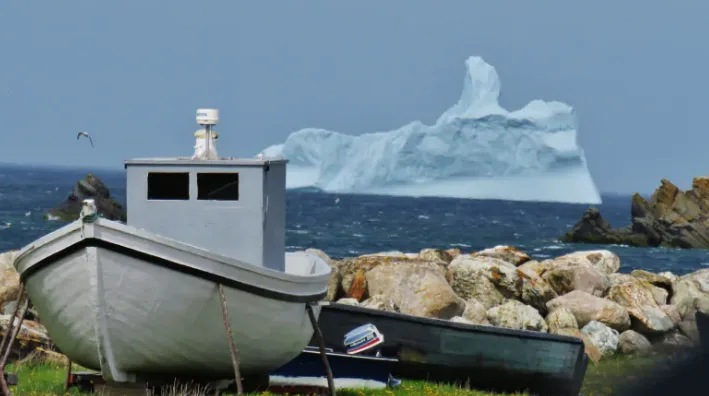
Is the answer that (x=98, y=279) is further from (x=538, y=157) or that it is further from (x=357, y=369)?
(x=538, y=157)

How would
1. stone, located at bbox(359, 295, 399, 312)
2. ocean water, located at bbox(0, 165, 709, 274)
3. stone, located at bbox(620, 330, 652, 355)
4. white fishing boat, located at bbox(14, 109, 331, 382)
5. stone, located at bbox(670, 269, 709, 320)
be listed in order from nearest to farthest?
white fishing boat, located at bbox(14, 109, 331, 382), stone, located at bbox(359, 295, 399, 312), stone, located at bbox(620, 330, 652, 355), stone, located at bbox(670, 269, 709, 320), ocean water, located at bbox(0, 165, 709, 274)

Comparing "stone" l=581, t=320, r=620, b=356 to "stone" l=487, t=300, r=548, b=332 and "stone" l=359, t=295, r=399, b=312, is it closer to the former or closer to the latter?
"stone" l=487, t=300, r=548, b=332

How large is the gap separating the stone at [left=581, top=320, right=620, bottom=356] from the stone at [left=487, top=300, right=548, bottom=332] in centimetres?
109

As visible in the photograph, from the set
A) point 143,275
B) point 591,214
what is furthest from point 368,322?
point 591,214

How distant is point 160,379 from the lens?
10.7m

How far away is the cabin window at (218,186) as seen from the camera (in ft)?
37.4

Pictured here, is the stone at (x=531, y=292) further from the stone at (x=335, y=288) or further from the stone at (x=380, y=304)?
the stone at (x=380, y=304)

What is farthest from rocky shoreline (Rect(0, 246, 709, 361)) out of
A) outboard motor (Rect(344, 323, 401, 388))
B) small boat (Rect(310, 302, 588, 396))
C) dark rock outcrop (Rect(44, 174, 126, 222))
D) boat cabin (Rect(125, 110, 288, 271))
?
dark rock outcrop (Rect(44, 174, 126, 222))

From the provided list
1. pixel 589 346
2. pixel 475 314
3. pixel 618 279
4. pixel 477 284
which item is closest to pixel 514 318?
pixel 475 314

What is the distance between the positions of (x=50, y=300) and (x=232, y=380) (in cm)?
240

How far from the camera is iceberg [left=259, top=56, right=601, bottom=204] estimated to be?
105 metres

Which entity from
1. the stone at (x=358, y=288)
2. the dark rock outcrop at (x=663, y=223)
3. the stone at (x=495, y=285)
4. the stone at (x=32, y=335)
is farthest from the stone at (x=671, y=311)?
the dark rock outcrop at (x=663, y=223)

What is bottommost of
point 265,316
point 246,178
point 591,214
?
point 591,214

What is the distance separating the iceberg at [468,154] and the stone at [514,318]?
8291 centimetres
